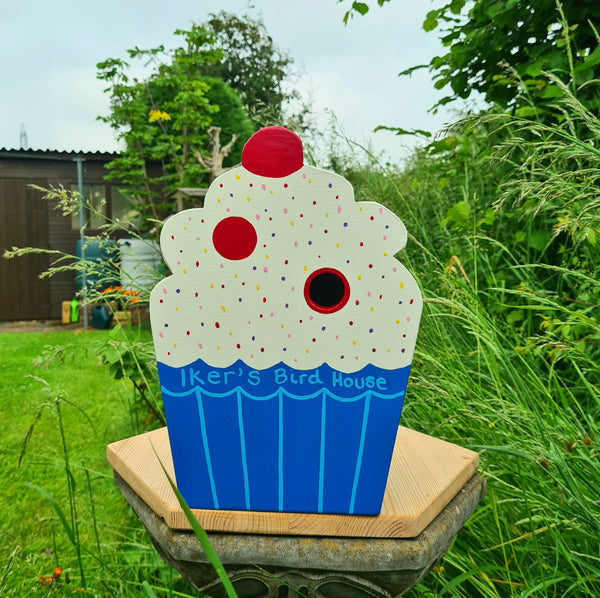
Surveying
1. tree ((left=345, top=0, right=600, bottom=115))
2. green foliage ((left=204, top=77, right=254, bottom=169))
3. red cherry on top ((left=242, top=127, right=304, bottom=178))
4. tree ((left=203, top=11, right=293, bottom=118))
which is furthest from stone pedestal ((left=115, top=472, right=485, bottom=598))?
tree ((left=203, top=11, right=293, bottom=118))

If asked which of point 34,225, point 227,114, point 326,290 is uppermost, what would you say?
point 227,114

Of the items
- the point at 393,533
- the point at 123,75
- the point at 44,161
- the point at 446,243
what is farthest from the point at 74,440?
the point at 44,161

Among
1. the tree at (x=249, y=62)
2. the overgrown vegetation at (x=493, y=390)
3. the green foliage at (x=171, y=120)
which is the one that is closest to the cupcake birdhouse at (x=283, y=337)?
the overgrown vegetation at (x=493, y=390)

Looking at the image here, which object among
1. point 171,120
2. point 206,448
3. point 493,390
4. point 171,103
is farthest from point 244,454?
point 171,120

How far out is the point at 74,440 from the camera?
8.89 ft

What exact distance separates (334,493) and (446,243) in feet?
5.81

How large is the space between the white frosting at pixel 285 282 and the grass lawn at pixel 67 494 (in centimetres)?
39

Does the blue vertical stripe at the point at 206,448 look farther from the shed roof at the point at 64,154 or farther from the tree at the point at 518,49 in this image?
the shed roof at the point at 64,154

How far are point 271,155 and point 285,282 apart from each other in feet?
0.63

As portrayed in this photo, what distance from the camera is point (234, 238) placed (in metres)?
0.72

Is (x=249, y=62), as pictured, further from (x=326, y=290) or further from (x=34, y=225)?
(x=326, y=290)

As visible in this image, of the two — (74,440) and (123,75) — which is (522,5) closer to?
(74,440)

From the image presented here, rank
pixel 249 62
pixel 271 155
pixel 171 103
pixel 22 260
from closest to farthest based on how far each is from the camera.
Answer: pixel 271 155 → pixel 171 103 → pixel 22 260 → pixel 249 62

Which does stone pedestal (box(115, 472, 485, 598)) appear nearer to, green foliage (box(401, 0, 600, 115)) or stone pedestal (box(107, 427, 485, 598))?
stone pedestal (box(107, 427, 485, 598))
